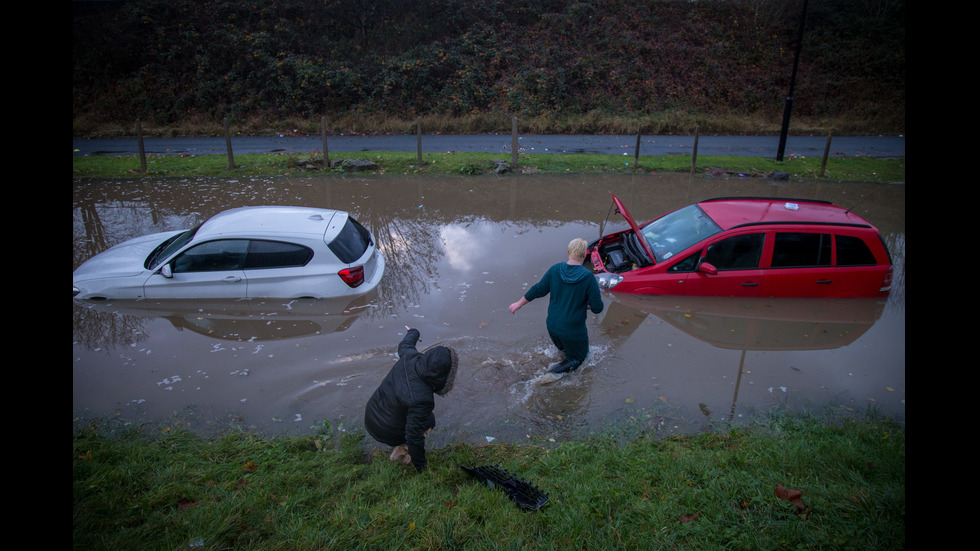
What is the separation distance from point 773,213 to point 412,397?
266 inches

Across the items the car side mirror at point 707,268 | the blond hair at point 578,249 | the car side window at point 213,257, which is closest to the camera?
the blond hair at point 578,249

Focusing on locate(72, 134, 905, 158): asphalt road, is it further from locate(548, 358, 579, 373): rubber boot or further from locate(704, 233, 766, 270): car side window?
locate(548, 358, 579, 373): rubber boot

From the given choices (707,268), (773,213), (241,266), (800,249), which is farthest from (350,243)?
(800,249)

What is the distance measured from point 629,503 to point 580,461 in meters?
0.79

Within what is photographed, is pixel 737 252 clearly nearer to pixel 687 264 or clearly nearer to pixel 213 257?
pixel 687 264

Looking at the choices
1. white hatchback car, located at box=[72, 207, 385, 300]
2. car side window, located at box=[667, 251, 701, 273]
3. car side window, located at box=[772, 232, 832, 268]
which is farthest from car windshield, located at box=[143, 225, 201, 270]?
car side window, located at box=[772, 232, 832, 268]

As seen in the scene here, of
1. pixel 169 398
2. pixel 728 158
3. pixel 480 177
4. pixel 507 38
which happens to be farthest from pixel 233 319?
pixel 507 38

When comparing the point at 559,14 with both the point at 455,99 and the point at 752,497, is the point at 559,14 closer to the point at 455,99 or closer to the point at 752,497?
the point at 455,99

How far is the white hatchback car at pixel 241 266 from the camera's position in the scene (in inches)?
298

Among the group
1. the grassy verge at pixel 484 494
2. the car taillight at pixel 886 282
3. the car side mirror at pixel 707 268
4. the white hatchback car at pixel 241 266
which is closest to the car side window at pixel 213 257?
the white hatchback car at pixel 241 266

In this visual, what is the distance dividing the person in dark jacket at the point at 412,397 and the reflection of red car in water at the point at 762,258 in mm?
4673

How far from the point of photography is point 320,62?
85.8 ft

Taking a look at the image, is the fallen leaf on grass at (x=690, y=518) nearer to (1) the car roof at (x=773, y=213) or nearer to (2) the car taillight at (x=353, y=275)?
(1) the car roof at (x=773, y=213)

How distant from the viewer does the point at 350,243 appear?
8031 millimetres
